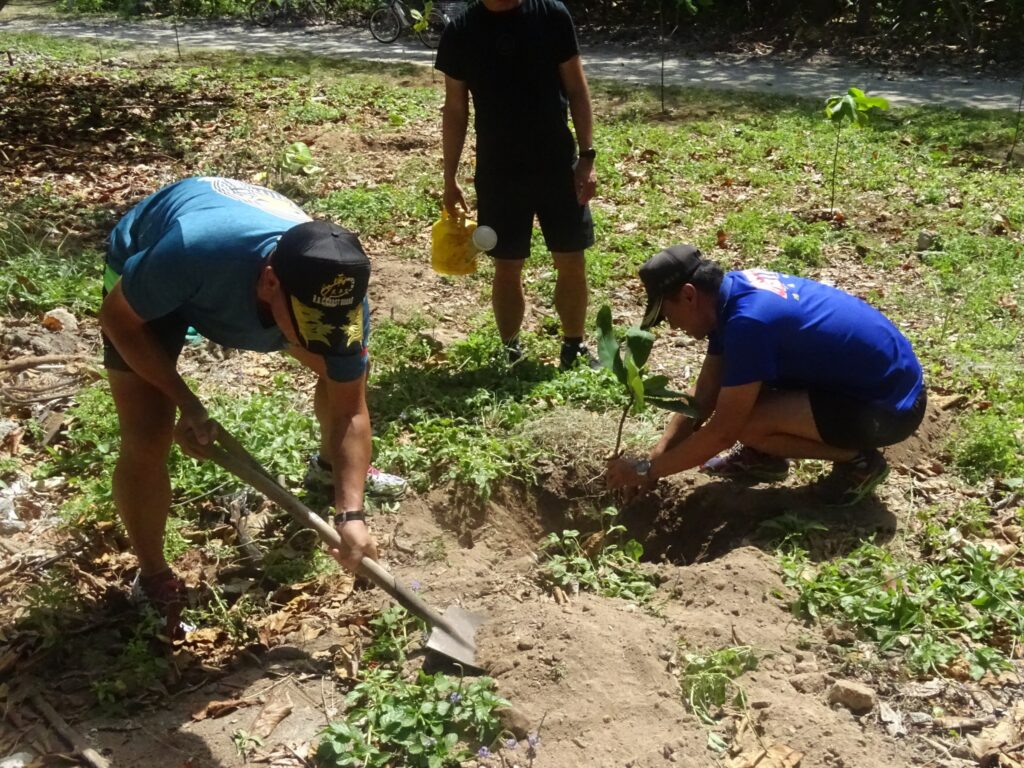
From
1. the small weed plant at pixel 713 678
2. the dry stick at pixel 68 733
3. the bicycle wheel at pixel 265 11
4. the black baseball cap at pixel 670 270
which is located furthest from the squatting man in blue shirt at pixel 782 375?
the bicycle wheel at pixel 265 11

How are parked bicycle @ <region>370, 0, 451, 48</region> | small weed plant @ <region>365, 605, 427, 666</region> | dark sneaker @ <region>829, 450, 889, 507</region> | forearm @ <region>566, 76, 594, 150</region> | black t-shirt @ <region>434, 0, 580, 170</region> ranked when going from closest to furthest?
small weed plant @ <region>365, 605, 427, 666</region> → dark sneaker @ <region>829, 450, 889, 507</region> → black t-shirt @ <region>434, 0, 580, 170</region> → forearm @ <region>566, 76, 594, 150</region> → parked bicycle @ <region>370, 0, 451, 48</region>

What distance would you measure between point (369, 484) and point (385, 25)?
12.6m

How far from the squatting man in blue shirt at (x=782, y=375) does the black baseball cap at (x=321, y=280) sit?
1.21 meters

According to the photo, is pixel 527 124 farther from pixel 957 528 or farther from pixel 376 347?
pixel 957 528

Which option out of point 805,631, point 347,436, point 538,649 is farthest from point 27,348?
point 805,631

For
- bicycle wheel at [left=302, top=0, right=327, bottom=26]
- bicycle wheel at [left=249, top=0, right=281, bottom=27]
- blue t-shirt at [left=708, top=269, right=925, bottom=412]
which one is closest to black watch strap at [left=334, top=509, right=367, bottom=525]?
blue t-shirt at [left=708, top=269, right=925, bottom=412]

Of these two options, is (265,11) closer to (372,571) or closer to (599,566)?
(599,566)

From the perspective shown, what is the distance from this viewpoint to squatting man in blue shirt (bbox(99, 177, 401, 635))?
272 centimetres

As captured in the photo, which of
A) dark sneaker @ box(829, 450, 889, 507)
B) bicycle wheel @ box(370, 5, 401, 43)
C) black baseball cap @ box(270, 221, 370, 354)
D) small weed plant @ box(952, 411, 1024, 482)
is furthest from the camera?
bicycle wheel @ box(370, 5, 401, 43)

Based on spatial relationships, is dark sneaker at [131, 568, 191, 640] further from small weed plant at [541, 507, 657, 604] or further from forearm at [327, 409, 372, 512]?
small weed plant at [541, 507, 657, 604]

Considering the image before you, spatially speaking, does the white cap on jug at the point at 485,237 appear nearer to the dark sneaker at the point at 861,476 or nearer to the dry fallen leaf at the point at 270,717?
the dark sneaker at the point at 861,476

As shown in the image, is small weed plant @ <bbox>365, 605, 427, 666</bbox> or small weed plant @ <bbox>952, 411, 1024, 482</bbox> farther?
small weed plant @ <bbox>952, 411, 1024, 482</bbox>

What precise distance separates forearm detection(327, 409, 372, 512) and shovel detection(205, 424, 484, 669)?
122mm

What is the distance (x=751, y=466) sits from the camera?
13.6 feet
